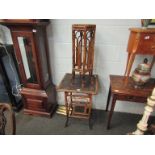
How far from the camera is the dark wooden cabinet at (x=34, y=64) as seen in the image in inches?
56.7

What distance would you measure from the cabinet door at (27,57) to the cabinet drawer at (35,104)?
0.21 metres

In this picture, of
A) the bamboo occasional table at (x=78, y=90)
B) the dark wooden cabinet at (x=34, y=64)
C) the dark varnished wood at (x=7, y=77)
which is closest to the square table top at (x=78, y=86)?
the bamboo occasional table at (x=78, y=90)

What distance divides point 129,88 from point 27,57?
1313 mm

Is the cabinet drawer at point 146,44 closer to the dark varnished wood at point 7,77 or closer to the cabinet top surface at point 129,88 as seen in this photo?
Result: the cabinet top surface at point 129,88

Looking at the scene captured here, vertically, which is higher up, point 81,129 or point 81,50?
point 81,50

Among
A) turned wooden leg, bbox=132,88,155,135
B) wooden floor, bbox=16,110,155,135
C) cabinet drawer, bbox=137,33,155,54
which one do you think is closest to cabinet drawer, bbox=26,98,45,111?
wooden floor, bbox=16,110,155,135

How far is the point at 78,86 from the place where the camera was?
156 cm

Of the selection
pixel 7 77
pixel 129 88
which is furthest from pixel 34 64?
pixel 129 88

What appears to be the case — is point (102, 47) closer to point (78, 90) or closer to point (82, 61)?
point (82, 61)

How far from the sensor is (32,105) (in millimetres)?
1918
